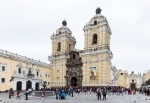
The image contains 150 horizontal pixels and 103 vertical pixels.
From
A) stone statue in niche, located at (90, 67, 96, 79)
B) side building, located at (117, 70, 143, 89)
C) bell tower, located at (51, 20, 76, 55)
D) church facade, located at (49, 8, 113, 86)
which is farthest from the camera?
side building, located at (117, 70, 143, 89)

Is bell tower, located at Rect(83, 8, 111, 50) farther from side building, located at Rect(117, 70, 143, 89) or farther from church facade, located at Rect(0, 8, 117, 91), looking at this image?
side building, located at Rect(117, 70, 143, 89)

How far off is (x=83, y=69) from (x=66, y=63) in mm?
4869

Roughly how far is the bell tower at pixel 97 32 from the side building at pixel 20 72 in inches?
453

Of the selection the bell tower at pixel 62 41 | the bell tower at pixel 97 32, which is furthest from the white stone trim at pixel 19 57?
→ the bell tower at pixel 97 32

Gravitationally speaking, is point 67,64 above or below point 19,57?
below

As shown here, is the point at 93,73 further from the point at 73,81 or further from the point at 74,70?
the point at 73,81

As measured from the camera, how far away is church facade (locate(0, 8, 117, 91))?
34.9m

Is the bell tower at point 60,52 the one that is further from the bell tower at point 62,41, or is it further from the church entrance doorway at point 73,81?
the church entrance doorway at point 73,81

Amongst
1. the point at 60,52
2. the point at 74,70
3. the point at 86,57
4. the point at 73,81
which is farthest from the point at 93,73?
the point at 60,52

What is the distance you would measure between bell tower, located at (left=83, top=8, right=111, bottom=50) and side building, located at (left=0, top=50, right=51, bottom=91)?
11506 millimetres

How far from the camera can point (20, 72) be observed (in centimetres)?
3659

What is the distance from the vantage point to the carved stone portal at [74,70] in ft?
137

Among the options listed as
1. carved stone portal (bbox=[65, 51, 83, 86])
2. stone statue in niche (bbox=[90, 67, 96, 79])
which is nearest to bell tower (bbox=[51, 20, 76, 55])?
carved stone portal (bbox=[65, 51, 83, 86])

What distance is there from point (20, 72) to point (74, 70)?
39.0ft
